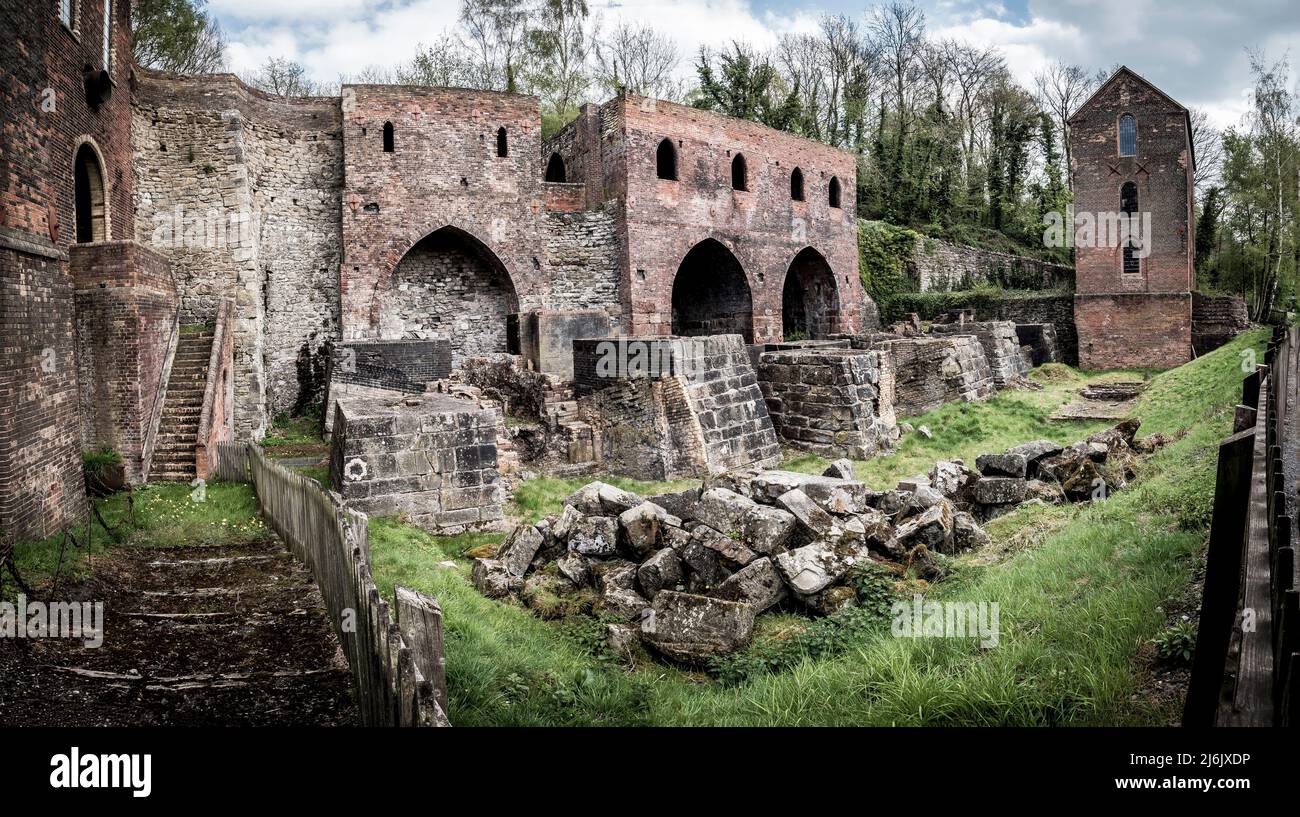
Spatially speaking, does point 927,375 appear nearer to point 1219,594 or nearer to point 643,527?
point 643,527

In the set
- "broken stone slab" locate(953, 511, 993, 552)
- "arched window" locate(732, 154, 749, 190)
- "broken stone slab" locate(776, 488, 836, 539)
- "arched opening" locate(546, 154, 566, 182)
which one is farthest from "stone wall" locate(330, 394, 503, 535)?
"arched window" locate(732, 154, 749, 190)

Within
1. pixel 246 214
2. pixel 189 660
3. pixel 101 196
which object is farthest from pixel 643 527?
pixel 246 214

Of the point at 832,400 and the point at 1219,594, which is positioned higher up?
the point at 832,400

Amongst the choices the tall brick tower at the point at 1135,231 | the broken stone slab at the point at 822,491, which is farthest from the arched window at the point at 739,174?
the broken stone slab at the point at 822,491

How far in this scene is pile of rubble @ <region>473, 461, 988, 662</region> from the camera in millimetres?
6230

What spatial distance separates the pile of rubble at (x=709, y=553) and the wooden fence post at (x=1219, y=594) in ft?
11.0

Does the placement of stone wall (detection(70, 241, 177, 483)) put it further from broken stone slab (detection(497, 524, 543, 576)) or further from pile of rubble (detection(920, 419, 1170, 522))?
pile of rubble (detection(920, 419, 1170, 522))

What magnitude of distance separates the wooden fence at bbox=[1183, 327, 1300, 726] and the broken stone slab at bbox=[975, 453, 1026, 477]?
21.2ft

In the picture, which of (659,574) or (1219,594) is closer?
(1219,594)

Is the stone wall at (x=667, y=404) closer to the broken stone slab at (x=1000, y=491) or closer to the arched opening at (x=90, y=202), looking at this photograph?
the broken stone slab at (x=1000, y=491)

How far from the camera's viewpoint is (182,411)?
42.3 feet

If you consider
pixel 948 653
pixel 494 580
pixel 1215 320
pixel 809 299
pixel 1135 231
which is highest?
pixel 1135 231

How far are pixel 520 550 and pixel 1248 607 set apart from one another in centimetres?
608
